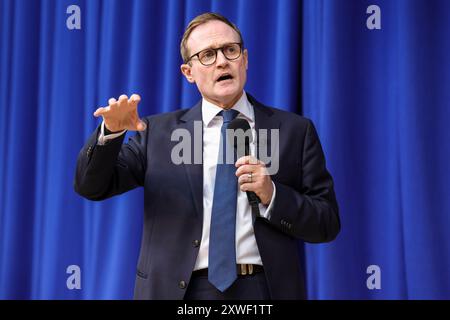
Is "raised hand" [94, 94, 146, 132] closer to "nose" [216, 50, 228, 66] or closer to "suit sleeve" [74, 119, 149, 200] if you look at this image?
"suit sleeve" [74, 119, 149, 200]

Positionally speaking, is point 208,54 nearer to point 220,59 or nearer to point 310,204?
point 220,59

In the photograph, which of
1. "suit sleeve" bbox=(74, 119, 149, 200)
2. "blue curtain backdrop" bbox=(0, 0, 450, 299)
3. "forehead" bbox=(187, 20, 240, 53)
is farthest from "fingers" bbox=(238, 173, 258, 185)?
"blue curtain backdrop" bbox=(0, 0, 450, 299)

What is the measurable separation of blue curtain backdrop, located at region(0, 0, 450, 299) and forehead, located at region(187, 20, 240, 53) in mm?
731

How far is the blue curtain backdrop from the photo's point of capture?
2.30 m

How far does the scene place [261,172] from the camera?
4.76 ft

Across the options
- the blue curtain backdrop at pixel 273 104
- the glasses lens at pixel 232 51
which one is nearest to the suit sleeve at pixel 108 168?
the glasses lens at pixel 232 51

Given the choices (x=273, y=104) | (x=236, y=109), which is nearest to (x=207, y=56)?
(x=236, y=109)

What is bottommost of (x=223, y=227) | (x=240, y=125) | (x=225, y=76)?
(x=223, y=227)

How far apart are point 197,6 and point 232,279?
1.46 metres

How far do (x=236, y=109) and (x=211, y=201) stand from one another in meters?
0.30

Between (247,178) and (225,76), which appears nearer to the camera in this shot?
(247,178)

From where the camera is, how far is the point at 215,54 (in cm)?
167

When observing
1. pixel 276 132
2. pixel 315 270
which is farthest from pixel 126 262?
pixel 276 132

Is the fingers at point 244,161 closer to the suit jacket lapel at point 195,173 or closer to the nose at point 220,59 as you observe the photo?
the suit jacket lapel at point 195,173
